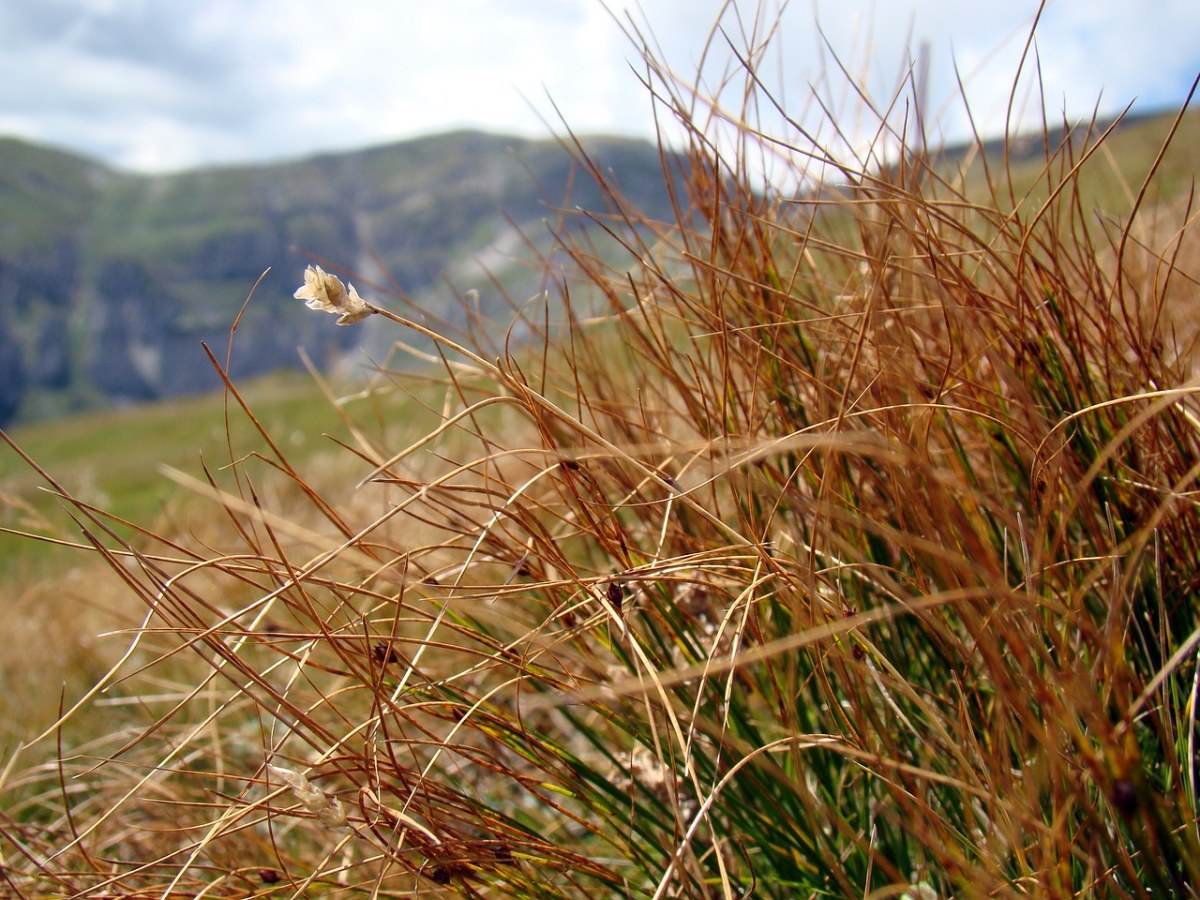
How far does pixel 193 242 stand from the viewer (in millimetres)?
Result: 144625

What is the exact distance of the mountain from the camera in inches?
5226

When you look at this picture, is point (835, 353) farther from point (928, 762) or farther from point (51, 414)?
point (51, 414)

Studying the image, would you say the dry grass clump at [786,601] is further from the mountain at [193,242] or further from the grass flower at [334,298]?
the mountain at [193,242]

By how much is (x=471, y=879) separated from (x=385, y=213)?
16389 centimetres

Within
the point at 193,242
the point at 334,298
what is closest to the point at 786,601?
the point at 334,298

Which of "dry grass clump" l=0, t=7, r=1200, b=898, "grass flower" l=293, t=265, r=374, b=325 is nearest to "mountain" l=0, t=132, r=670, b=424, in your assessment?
"dry grass clump" l=0, t=7, r=1200, b=898

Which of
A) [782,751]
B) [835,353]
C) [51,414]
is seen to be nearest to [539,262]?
[835,353]

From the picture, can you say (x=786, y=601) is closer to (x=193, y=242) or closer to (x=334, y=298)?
(x=334, y=298)

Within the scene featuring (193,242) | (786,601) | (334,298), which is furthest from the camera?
(193,242)

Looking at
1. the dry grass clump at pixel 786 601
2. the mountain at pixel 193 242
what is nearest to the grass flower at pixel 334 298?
the dry grass clump at pixel 786 601

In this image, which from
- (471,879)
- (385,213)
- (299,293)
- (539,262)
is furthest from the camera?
(385,213)

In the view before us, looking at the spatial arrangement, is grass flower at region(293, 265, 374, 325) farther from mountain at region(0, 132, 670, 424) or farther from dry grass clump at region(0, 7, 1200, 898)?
mountain at region(0, 132, 670, 424)

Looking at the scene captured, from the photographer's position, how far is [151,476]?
28594mm

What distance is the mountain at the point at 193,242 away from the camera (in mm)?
132750
